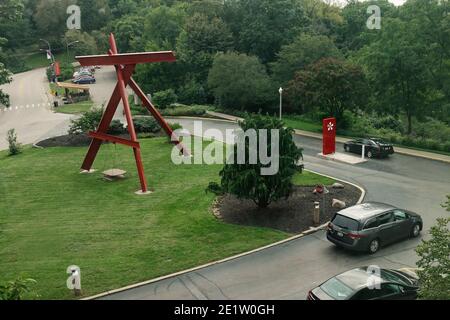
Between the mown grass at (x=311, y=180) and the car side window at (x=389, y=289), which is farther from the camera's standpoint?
the mown grass at (x=311, y=180)

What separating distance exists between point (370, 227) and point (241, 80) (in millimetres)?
30483

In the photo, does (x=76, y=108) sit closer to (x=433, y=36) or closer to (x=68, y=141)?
(x=68, y=141)

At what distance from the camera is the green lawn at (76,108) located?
1922 inches

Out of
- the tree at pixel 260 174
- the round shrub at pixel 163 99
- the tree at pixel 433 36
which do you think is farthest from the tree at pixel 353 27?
the tree at pixel 260 174

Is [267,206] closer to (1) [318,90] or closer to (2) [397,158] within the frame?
(2) [397,158]

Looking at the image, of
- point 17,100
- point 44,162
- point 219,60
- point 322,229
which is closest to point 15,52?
point 17,100

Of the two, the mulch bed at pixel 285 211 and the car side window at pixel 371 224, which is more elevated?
the car side window at pixel 371 224

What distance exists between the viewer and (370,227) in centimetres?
1620

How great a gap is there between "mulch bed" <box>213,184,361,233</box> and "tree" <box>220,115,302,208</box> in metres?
0.76

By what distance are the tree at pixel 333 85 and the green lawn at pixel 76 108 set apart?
2261cm

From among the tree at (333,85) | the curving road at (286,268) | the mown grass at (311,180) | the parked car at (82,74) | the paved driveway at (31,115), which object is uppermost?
the parked car at (82,74)

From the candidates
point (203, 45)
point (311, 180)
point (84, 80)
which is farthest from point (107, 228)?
point (84, 80)

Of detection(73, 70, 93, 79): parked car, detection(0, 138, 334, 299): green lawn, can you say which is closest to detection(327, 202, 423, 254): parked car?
detection(0, 138, 334, 299): green lawn

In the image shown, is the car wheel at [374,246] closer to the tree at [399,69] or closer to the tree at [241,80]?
the tree at [399,69]
